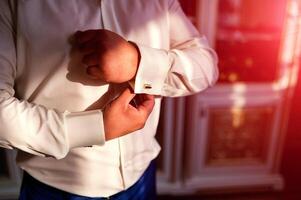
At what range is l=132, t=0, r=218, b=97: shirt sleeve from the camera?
0.67m

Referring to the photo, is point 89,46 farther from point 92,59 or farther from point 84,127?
point 84,127

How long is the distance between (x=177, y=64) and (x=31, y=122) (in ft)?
0.99

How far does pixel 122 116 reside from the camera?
25.3 inches

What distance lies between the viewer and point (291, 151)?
2.16 meters

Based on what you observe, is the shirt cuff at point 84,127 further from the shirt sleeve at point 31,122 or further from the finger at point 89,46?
the finger at point 89,46

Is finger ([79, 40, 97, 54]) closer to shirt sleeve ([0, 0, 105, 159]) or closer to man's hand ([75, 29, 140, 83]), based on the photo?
man's hand ([75, 29, 140, 83])

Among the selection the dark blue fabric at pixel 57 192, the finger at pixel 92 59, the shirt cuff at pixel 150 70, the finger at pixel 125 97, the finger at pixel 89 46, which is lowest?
the dark blue fabric at pixel 57 192

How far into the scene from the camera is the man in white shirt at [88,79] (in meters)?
0.61

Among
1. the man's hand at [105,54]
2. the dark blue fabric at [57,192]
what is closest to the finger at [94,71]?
the man's hand at [105,54]

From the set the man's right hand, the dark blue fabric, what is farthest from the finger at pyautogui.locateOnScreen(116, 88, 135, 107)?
the dark blue fabric

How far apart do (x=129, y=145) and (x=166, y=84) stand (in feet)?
0.51

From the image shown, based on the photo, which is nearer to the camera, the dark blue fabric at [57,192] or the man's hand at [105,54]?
the man's hand at [105,54]

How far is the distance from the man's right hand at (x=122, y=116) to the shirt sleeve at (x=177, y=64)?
0.03m

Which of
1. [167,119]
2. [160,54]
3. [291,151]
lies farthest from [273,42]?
[160,54]
